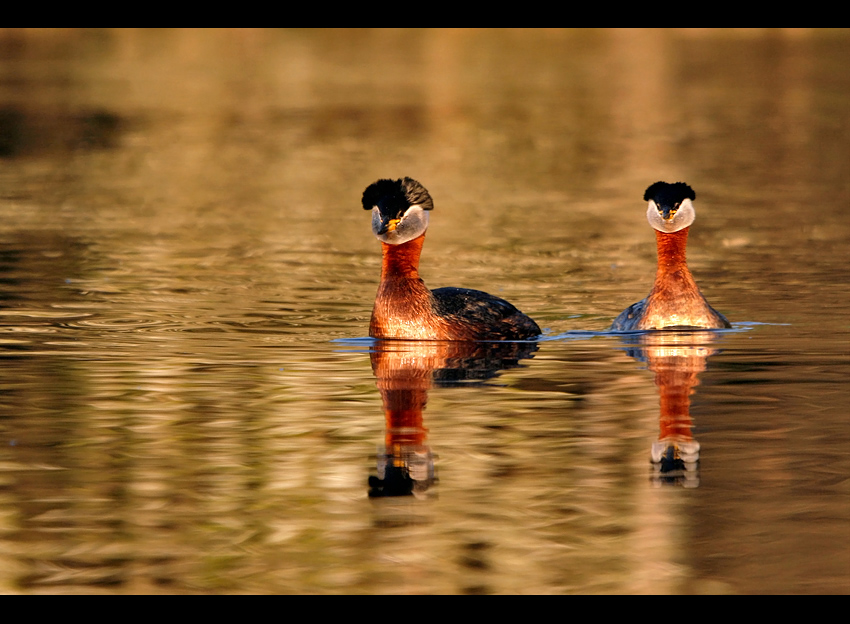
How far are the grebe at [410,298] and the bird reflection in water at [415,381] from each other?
0.54 feet

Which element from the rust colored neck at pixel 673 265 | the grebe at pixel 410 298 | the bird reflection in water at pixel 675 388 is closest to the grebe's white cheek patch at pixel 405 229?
the grebe at pixel 410 298

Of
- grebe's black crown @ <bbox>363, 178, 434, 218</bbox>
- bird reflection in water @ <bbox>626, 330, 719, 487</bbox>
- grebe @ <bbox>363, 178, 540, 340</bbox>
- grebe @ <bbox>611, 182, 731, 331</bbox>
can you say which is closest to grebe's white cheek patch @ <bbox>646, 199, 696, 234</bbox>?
grebe @ <bbox>611, 182, 731, 331</bbox>

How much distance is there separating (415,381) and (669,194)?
18.5 feet

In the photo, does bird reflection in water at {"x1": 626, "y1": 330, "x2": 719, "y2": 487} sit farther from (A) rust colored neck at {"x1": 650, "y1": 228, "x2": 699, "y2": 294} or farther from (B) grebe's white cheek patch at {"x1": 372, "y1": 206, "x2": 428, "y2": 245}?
(B) grebe's white cheek patch at {"x1": 372, "y1": 206, "x2": 428, "y2": 245}

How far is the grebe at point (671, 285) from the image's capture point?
61.0 feet

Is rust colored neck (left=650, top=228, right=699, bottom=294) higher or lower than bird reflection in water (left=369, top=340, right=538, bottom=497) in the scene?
higher

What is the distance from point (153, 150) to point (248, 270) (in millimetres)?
19878

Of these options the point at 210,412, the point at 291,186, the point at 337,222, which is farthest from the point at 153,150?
the point at 210,412

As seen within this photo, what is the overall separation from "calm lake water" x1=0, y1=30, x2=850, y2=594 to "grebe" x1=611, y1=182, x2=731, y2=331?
457 mm

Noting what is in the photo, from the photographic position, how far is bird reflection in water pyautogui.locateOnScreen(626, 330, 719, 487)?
1134cm

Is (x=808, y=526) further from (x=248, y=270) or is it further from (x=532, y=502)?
(x=248, y=270)

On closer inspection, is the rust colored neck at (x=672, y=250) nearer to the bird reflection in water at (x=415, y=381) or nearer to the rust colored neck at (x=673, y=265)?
the rust colored neck at (x=673, y=265)

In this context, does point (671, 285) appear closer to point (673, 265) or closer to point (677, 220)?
point (673, 265)
